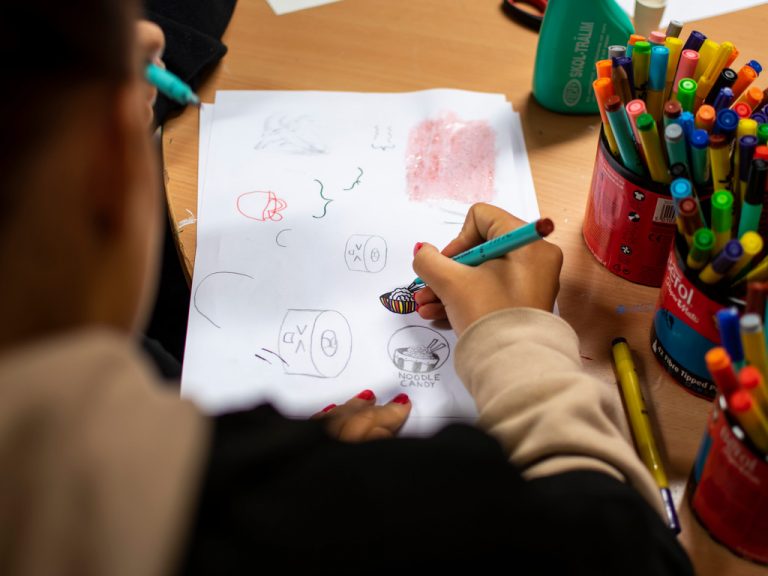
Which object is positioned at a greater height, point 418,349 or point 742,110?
point 742,110

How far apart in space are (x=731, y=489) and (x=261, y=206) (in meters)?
0.46

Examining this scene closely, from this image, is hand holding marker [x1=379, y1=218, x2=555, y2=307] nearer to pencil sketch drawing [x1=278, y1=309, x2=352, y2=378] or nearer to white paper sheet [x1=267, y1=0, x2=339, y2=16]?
pencil sketch drawing [x1=278, y1=309, x2=352, y2=378]

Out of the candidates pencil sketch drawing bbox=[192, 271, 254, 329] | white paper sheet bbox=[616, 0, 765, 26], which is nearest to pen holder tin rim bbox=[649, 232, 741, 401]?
pencil sketch drawing bbox=[192, 271, 254, 329]

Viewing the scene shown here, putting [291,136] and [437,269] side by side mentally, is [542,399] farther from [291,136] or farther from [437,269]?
[291,136]

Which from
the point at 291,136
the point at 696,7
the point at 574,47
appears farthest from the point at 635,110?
the point at 696,7

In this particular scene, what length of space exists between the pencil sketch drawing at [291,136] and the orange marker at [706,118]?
36 centimetres

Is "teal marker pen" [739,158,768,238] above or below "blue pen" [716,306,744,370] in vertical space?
above

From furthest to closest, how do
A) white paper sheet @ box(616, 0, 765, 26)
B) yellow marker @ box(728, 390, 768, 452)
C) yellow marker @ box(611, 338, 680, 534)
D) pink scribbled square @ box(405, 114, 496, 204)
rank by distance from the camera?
1. white paper sheet @ box(616, 0, 765, 26)
2. pink scribbled square @ box(405, 114, 496, 204)
3. yellow marker @ box(611, 338, 680, 534)
4. yellow marker @ box(728, 390, 768, 452)

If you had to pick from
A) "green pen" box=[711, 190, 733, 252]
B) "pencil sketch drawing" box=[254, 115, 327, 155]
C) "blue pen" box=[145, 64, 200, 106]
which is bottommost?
"pencil sketch drawing" box=[254, 115, 327, 155]

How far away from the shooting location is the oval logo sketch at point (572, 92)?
0.82 meters

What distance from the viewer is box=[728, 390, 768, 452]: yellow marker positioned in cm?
44


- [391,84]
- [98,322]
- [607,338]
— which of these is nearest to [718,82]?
[607,338]

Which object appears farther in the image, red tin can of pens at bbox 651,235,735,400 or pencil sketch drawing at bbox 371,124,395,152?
pencil sketch drawing at bbox 371,124,395,152

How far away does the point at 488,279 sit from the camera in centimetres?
63
